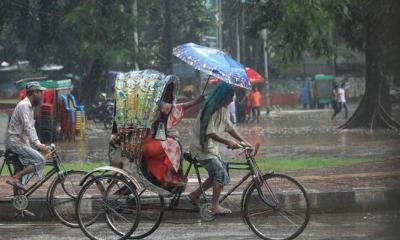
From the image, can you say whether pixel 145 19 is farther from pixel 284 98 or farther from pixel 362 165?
pixel 284 98

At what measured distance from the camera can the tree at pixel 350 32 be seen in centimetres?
1074

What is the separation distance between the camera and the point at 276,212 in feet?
25.5

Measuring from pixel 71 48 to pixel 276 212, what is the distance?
28.7 m

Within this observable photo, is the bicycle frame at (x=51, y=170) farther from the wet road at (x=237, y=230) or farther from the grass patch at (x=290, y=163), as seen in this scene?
the grass patch at (x=290, y=163)

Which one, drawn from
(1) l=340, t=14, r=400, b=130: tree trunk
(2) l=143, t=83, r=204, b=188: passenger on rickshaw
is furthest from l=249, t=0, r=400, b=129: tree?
(2) l=143, t=83, r=204, b=188: passenger on rickshaw

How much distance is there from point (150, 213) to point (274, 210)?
1315 mm

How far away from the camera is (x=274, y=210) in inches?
305

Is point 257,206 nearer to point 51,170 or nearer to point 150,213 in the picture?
point 150,213

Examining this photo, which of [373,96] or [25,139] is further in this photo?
[373,96]

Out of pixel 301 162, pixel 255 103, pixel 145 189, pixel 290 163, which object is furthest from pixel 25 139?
pixel 255 103

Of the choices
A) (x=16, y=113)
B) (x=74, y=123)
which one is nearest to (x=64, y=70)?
(x=74, y=123)

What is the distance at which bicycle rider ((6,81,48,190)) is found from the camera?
8.88 m

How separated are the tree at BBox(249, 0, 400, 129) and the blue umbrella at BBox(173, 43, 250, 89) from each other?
5.15ft

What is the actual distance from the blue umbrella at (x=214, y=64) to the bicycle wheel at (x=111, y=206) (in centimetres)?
143
